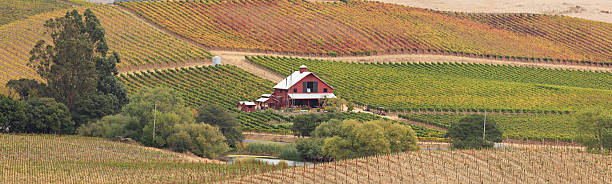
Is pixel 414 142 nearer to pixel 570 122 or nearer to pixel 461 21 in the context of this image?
pixel 570 122

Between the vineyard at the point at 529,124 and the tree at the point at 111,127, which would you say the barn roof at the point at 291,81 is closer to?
the vineyard at the point at 529,124

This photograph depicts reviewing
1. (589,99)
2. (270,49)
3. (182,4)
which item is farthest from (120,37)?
(589,99)

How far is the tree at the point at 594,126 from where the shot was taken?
255ft

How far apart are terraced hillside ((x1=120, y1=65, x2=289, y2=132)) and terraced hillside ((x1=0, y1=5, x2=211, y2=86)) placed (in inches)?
179

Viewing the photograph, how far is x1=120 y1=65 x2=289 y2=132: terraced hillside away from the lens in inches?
4119

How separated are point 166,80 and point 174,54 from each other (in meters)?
15.9

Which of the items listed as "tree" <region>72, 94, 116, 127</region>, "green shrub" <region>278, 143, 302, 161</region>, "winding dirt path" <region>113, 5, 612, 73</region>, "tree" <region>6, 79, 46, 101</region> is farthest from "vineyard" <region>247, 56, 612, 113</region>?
"tree" <region>6, 79, 46, 101</region>

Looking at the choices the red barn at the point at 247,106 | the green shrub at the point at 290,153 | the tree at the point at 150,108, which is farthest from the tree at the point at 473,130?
the red barn at the point at 247,106

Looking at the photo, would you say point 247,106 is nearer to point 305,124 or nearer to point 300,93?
point 300,93

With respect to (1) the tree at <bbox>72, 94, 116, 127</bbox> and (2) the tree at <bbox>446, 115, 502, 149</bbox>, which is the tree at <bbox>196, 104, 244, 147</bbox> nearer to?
(1) the tree at <bbox>72, 94, 116, 127</bbox>

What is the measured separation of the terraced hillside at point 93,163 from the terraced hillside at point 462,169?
607 centimetres

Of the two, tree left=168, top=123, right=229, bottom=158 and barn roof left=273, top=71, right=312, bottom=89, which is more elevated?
barn roof left=273, top=71, right=312, bottom=89

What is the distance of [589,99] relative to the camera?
125625 millimetres

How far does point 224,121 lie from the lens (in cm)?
8575
